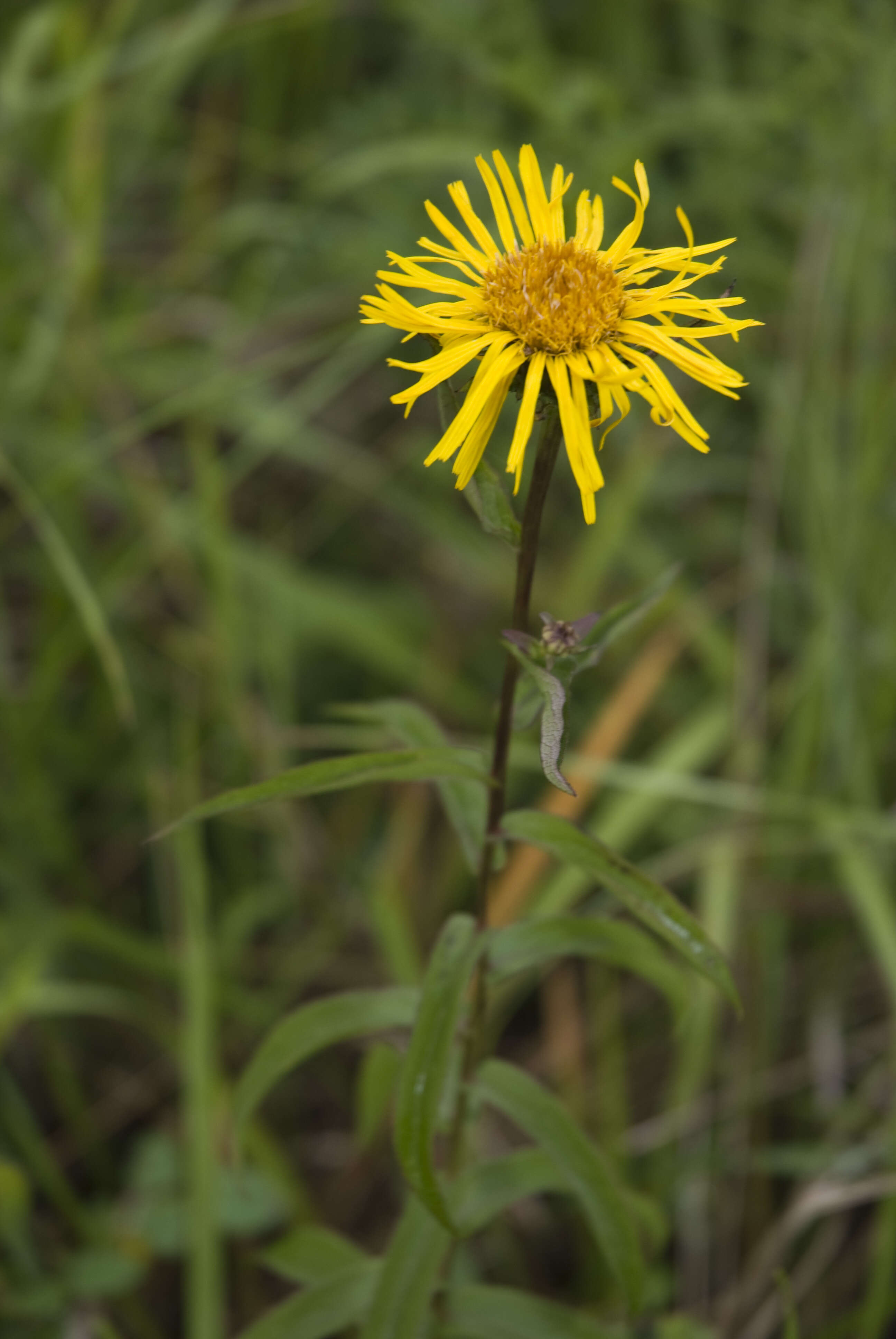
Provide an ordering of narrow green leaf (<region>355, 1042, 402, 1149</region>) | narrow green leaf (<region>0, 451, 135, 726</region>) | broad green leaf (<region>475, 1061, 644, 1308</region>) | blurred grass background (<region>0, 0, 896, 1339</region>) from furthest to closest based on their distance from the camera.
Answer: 1. blurred grass background (<region>0, 0, 896, 1339</region>)
2. narrow green leaf (<region>0, 451, 135, 726</region>)
3. narrow green leaf (<region>355, 1042, 402, 1149</region>)
4. broad green leaf (<region>475, 1061, 644, 1308</region>)

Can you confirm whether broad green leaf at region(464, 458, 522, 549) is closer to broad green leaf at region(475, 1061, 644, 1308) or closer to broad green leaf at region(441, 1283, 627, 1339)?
broad green leaf at region(475, 1061, 644, 1308)

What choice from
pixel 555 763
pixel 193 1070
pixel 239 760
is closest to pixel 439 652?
pixel 239 760

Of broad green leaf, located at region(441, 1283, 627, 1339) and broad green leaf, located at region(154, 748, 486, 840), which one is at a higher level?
broad green leaf, located at region(154, 748, 486, 840)

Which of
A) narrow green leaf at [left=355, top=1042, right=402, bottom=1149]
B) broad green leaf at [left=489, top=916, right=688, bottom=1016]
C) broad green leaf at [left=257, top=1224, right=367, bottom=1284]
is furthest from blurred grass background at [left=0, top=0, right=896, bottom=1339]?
broad green leaf at [left=489, top=916, right=688, bottom=1016]

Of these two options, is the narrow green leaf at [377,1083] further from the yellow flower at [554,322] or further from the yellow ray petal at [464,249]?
the yellow ray petal at [464,249]

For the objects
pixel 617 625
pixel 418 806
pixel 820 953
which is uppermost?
pixel 617 625

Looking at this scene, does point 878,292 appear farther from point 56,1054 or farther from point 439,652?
point 56,1054

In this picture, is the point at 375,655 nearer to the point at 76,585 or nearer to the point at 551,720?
the point at 76,585
